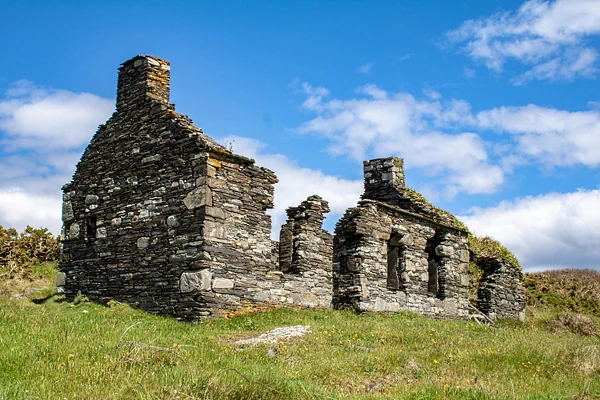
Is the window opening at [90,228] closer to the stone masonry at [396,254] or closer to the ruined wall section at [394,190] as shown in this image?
the stone masonry at [396,254]

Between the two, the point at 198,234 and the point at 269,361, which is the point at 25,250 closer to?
the point at 198,234

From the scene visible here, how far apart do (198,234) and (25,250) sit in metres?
11.1

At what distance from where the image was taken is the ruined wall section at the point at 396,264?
19.4 m

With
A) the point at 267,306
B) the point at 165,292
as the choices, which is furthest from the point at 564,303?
the point at 165,292

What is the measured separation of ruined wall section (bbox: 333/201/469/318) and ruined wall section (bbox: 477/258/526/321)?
1728 millimetres

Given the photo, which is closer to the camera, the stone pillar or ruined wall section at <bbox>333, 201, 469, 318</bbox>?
the stone pillar

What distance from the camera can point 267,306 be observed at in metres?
17.1

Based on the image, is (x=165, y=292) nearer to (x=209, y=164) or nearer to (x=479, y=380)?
(x=209, y=164)

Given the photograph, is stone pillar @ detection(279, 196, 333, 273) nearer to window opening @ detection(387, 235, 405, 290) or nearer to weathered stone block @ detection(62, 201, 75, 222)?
window opening @ detection(387, 235, 405, 290)

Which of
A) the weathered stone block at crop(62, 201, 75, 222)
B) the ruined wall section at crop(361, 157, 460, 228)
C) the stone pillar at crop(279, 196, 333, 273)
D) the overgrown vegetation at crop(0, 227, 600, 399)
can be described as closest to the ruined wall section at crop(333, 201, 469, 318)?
the ruined wall section at crop(361, 157, 460, 228)

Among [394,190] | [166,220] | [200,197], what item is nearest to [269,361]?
[200,197]

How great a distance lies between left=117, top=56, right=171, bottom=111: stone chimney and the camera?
18.5m

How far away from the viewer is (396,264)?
21.4 meters

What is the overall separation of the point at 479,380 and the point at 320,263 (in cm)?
852
